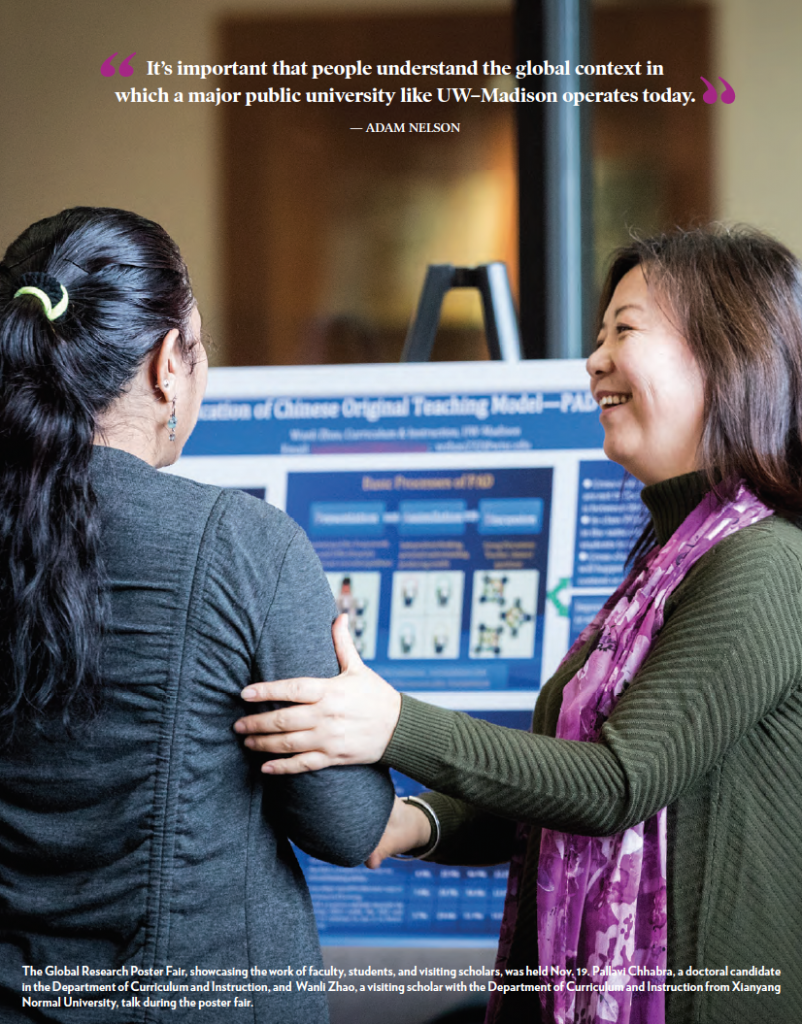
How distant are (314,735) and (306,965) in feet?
0.75

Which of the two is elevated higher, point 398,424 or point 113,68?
point 113,68

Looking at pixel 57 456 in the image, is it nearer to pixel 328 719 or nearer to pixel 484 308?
pixel 328 719

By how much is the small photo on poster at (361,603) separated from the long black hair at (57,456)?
1.00 m

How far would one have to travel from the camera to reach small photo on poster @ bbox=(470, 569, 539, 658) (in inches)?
74.0

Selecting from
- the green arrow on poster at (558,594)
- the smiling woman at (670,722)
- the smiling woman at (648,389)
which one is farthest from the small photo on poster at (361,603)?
the smiling woman at (648,389)

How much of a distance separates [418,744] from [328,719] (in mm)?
134

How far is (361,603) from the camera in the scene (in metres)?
1.90

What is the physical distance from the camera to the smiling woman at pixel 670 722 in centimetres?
105

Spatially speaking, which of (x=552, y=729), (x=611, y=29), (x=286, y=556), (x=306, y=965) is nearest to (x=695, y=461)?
(x=552, y=729)

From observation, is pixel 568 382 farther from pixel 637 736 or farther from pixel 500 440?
pixel 637 736

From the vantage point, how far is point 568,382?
1888mm

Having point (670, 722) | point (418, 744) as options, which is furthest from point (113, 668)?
point (670, 722)

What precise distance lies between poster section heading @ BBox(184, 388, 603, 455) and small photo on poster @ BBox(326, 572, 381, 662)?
0.78ft

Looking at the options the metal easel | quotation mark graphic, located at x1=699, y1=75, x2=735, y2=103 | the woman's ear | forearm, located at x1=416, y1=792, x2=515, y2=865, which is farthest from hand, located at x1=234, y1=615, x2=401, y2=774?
quotation mark graphic, located at x1=699, y1=75, x2=735, y2=103
